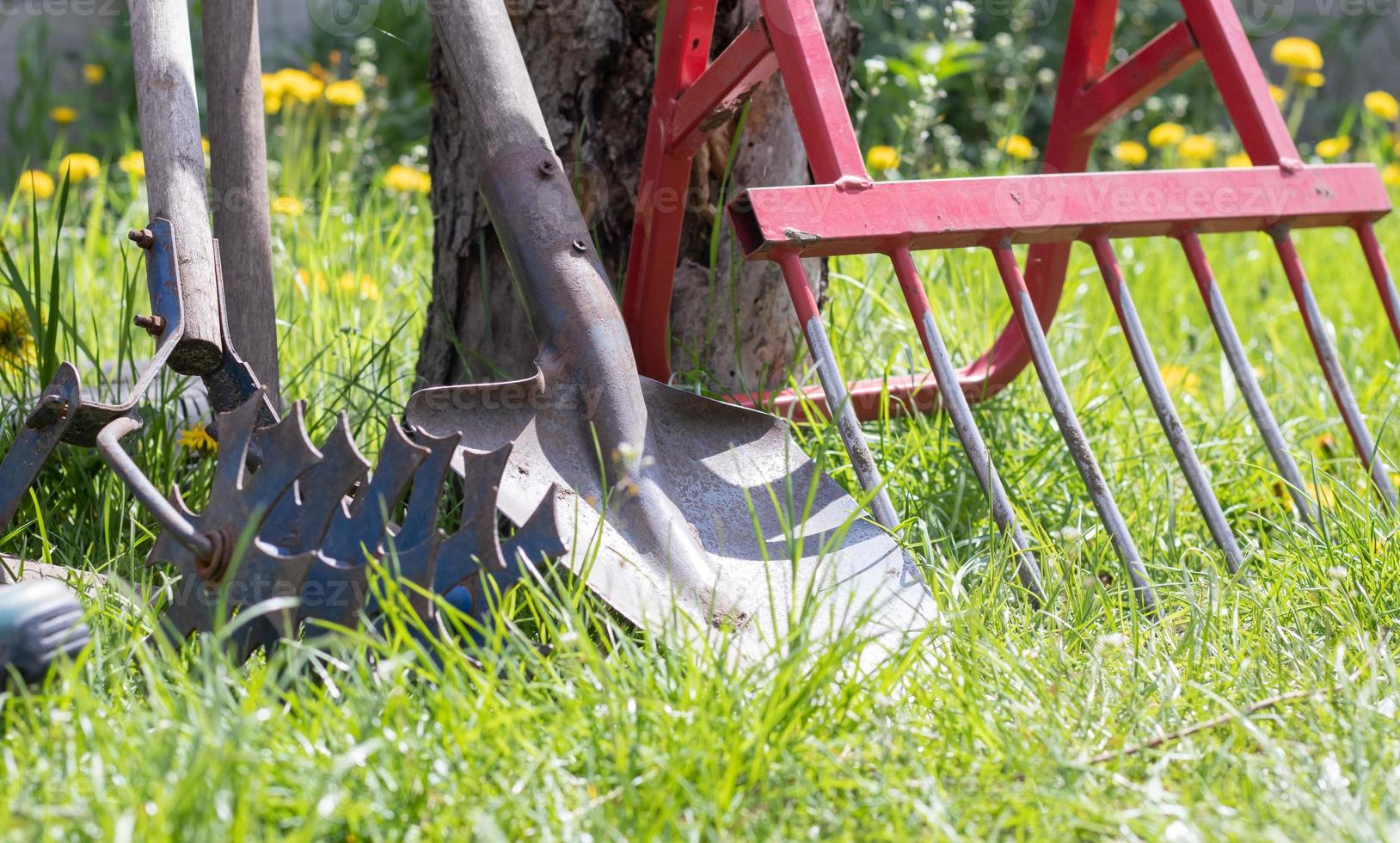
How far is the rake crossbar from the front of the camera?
4.42 feet

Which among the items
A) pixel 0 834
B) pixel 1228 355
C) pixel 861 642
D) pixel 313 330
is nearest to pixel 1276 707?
pixel 861 642

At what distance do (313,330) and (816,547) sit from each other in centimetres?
116

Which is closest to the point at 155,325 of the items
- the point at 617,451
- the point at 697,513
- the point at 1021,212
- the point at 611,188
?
A: the point at 617,451

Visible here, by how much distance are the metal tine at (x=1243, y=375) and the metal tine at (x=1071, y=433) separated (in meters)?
0.24

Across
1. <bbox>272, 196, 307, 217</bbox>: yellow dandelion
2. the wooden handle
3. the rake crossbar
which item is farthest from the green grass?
<bbox>272, 196, 307, 217</bbox>: yellow dandelion

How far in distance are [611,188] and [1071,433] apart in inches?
31.1

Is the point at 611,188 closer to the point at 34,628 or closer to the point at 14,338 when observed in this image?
the point at 14,338

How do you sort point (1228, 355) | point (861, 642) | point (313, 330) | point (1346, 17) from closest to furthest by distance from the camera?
point (861, 642) → point (1228, 355) → point (313, 330) → point (1346, 17)

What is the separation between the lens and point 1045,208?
1.44 m

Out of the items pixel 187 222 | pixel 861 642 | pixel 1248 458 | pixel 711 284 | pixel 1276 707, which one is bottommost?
pixel 1248 458

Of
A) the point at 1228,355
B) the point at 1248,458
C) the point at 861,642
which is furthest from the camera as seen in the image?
the point at 1248,458

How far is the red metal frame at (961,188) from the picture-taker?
1.38 m

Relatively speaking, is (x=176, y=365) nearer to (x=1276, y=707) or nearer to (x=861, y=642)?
(x=861, y=642)

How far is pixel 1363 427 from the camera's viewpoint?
5.18 feet
